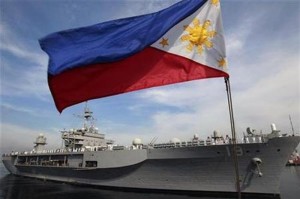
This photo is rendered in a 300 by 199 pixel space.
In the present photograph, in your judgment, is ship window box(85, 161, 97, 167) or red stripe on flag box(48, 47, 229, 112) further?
ship window box(85, 161, 97, 167)

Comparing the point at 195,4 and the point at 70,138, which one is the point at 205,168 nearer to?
the point at 195,4

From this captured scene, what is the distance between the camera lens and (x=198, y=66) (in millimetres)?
5637

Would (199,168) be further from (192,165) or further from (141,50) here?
(141,50)

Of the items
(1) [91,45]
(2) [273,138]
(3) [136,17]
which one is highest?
(3) [136,17]

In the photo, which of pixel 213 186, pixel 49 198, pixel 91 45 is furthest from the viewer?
pixel 49 198

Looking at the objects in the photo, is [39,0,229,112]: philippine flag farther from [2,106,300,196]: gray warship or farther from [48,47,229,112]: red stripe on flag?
[2,106,300,196]: gray warship

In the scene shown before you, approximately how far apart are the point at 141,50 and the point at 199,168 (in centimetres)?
1663

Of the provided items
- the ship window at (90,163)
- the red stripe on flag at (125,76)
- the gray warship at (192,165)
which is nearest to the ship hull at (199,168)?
the gray warship at (192,165)

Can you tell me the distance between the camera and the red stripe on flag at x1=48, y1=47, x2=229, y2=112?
5.48 m

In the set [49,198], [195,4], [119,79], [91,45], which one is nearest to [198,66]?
[195,4]

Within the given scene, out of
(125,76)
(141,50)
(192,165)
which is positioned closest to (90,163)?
(192,165)

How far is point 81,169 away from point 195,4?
997 inches

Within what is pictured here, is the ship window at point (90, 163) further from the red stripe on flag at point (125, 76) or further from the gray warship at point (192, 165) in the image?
the red stripe on flag at point (125, 76)

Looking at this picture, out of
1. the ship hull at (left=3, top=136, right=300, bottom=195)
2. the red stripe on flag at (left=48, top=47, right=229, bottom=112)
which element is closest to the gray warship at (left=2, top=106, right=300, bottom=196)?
the ship hull at (left=3, top=136, right=300, bottom=195)
